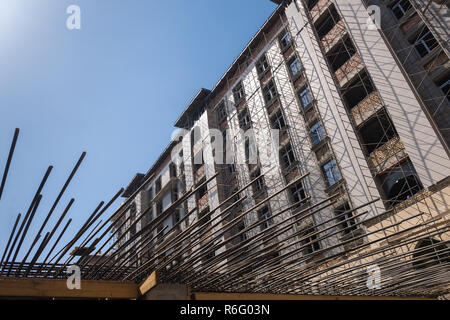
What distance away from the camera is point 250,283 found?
5000 millimetres

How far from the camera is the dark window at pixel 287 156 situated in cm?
1933

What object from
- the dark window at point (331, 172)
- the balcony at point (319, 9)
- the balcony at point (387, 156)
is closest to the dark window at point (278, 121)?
the dark window at point (331, 172)

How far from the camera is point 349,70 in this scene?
17.0 m

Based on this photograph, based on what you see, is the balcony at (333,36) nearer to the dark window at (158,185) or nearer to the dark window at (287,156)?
the dark window at (287,156)

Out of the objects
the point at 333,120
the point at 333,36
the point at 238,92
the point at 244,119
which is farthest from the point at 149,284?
the point at 238,92

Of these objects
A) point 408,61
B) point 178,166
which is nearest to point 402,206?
point 408,61

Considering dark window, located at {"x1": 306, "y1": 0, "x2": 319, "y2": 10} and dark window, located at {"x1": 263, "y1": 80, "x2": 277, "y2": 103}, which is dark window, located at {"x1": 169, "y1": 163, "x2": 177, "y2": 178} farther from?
dark window, located at {"x1": 306, "y1": 0, "x2": 319, "y2": 10}

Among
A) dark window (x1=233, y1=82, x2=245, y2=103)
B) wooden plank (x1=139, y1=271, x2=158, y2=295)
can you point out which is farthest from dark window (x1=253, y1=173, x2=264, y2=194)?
wooden plank (x1=139, y1=271, x2=158, y2=295)

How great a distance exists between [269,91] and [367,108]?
7.79 metres

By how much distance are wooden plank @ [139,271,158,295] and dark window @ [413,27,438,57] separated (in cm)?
1461

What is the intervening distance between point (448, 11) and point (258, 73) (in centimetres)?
1175

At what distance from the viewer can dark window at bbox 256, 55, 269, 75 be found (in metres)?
23.6
